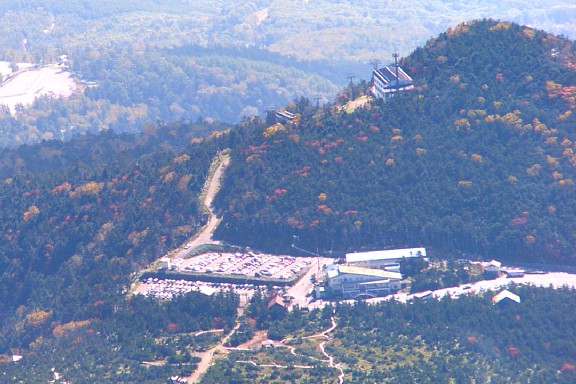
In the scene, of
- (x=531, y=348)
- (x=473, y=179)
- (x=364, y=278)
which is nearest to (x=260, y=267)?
(x=364, y=278)

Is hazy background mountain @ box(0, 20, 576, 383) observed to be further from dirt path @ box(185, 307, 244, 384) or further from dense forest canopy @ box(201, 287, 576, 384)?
dense forest canopy @ box(201, 287, 576, 384)

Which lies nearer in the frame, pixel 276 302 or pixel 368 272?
pixel 276 302

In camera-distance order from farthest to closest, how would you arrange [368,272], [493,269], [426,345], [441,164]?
1. [441,164]
2. [368,272]
3. [493,269]
4. [426,345]

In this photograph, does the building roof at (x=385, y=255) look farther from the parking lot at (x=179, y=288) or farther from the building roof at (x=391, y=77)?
the building roof at (x=391, y=77)

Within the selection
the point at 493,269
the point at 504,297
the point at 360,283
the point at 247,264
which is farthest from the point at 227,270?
the point at 504,297

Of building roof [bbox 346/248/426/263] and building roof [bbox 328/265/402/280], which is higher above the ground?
building roof [bbox 346/248/426/263]

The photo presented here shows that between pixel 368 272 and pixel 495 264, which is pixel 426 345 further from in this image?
pixel 495 264

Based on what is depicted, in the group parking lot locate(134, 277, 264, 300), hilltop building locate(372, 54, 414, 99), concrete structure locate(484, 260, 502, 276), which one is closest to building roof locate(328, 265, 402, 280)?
parking lot locate(134, 277, 264, 300)
